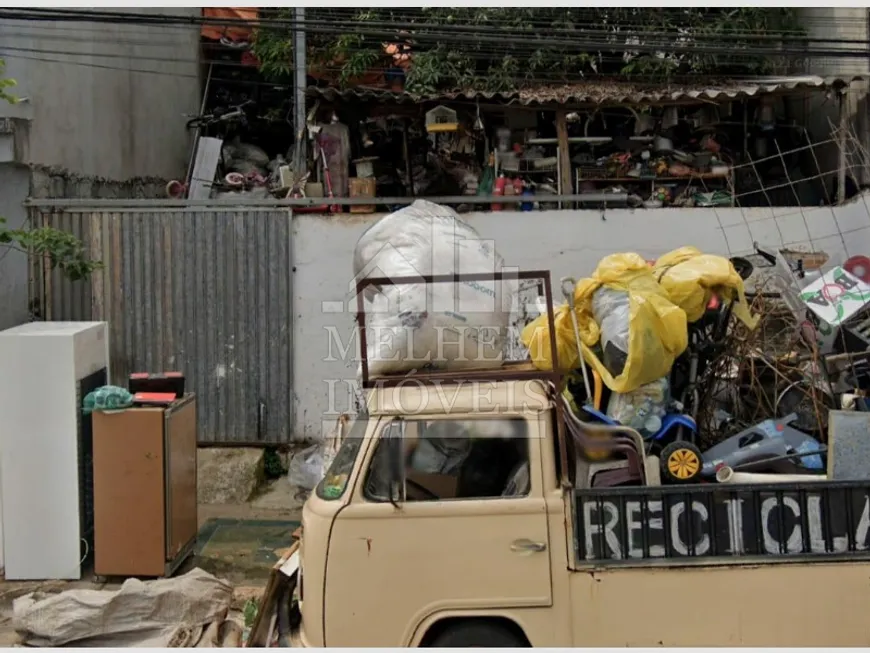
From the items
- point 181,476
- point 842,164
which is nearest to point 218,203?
point 181,476

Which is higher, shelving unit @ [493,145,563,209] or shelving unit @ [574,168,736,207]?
A: shelving unit @ [493,145,563,209]

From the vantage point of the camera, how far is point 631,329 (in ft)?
13.1

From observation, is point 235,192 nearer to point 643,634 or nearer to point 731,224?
point 731,224

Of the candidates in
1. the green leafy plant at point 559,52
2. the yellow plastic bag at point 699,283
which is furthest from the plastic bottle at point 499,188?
the yellow plastic bag at point 699,283

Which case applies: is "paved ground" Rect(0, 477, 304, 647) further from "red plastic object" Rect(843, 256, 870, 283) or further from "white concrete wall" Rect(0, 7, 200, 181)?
"red plastic object" Rect(843, 256, 870, 283)

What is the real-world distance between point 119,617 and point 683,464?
364 centimetres

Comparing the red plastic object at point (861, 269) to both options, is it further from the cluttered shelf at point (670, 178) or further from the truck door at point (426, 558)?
the cluttered shelf at point (670, 178)

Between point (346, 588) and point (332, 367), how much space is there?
4.81 metres

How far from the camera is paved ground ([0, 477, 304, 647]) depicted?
5602mm

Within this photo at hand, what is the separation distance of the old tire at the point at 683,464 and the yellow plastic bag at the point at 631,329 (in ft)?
1.35

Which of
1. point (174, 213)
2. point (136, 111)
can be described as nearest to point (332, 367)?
point (174, 213)

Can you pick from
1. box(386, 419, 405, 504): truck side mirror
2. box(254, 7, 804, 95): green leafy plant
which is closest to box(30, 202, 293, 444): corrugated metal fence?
box(254, 7, 804, 95): green leafy plant

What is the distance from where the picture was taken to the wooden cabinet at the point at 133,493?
19.4 feet

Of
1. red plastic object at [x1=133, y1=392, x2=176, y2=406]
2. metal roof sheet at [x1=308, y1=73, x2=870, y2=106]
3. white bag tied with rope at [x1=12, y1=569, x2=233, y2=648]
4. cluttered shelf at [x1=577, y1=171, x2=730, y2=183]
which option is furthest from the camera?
cluttered shelf at [x1=577, y1=171, x2=730, y2=183]
